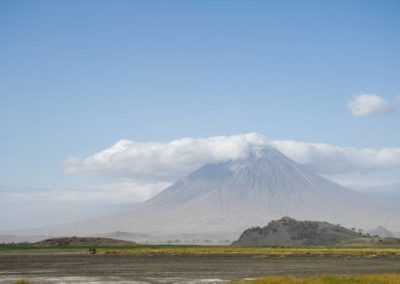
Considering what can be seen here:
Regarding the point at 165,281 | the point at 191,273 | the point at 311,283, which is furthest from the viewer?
the point at 191,273

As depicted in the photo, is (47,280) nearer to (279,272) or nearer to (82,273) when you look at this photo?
(82,273)

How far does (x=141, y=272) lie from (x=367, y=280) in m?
22.9

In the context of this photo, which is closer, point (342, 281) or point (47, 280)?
point (342, 281)

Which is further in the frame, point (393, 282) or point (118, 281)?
point (118, 281)

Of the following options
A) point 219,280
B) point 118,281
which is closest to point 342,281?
point 219,280

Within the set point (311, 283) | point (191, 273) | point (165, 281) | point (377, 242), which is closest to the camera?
point (311, 283)

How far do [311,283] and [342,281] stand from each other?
2719 millimetres

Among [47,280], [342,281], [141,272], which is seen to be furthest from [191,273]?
[342,281]

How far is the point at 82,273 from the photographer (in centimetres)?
6016

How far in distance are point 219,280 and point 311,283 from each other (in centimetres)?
933

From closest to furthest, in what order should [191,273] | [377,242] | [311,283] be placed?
[311,283] < [191,273] < [377,242]

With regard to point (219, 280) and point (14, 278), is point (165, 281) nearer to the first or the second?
point (219, 280)

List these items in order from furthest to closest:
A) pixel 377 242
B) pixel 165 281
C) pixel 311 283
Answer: pixel 377 242
pixel 165 281
pixel 311 283

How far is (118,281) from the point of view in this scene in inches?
1999
